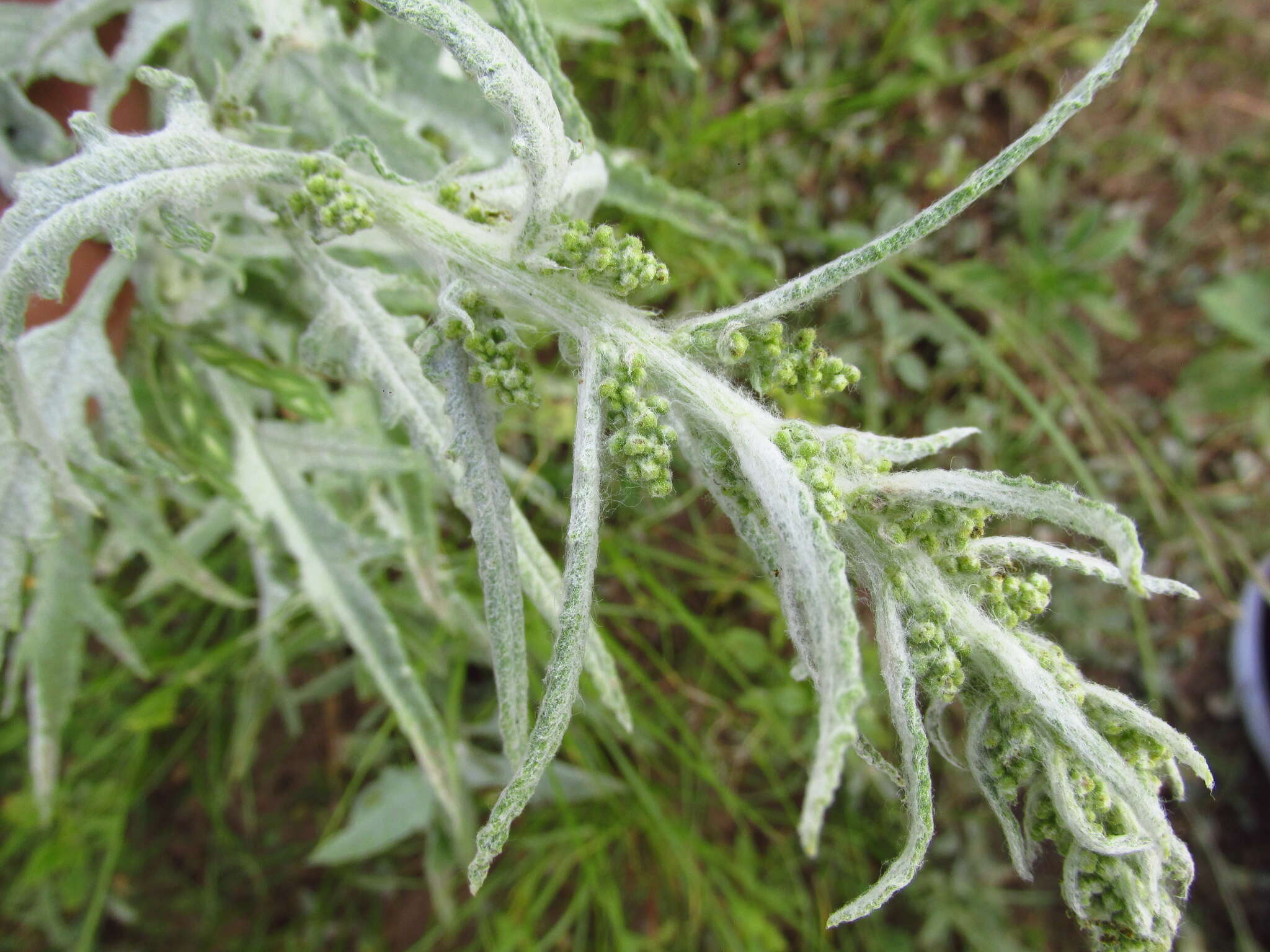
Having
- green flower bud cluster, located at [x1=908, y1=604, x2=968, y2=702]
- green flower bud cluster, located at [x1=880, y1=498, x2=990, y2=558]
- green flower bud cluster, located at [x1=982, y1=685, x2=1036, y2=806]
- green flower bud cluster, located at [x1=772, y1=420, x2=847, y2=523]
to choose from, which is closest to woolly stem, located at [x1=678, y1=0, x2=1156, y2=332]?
green flower bud cluster, located at [x1=772, y1=420, x2=847, y2=523]

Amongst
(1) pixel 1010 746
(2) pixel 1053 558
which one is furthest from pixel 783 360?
(1) pixel 1010 746

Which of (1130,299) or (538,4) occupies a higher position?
(1130,299)

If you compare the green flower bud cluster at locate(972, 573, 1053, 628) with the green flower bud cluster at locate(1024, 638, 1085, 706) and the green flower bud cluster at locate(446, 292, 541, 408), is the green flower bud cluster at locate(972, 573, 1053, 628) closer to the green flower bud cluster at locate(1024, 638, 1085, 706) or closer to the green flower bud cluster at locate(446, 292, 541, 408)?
the green flower bud cluster at locate(1024, 638, 1085, 706)

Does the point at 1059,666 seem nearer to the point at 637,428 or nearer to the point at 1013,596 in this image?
the point at 1013,596

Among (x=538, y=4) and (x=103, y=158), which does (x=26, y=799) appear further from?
(x=538, y=4)

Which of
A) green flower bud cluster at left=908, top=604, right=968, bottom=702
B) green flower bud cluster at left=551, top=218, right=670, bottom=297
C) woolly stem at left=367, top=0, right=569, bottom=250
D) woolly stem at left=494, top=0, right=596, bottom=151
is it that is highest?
woolly stem at left=494, top=0, right=596, bottom=151

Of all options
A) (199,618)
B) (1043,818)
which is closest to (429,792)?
(199,618)
